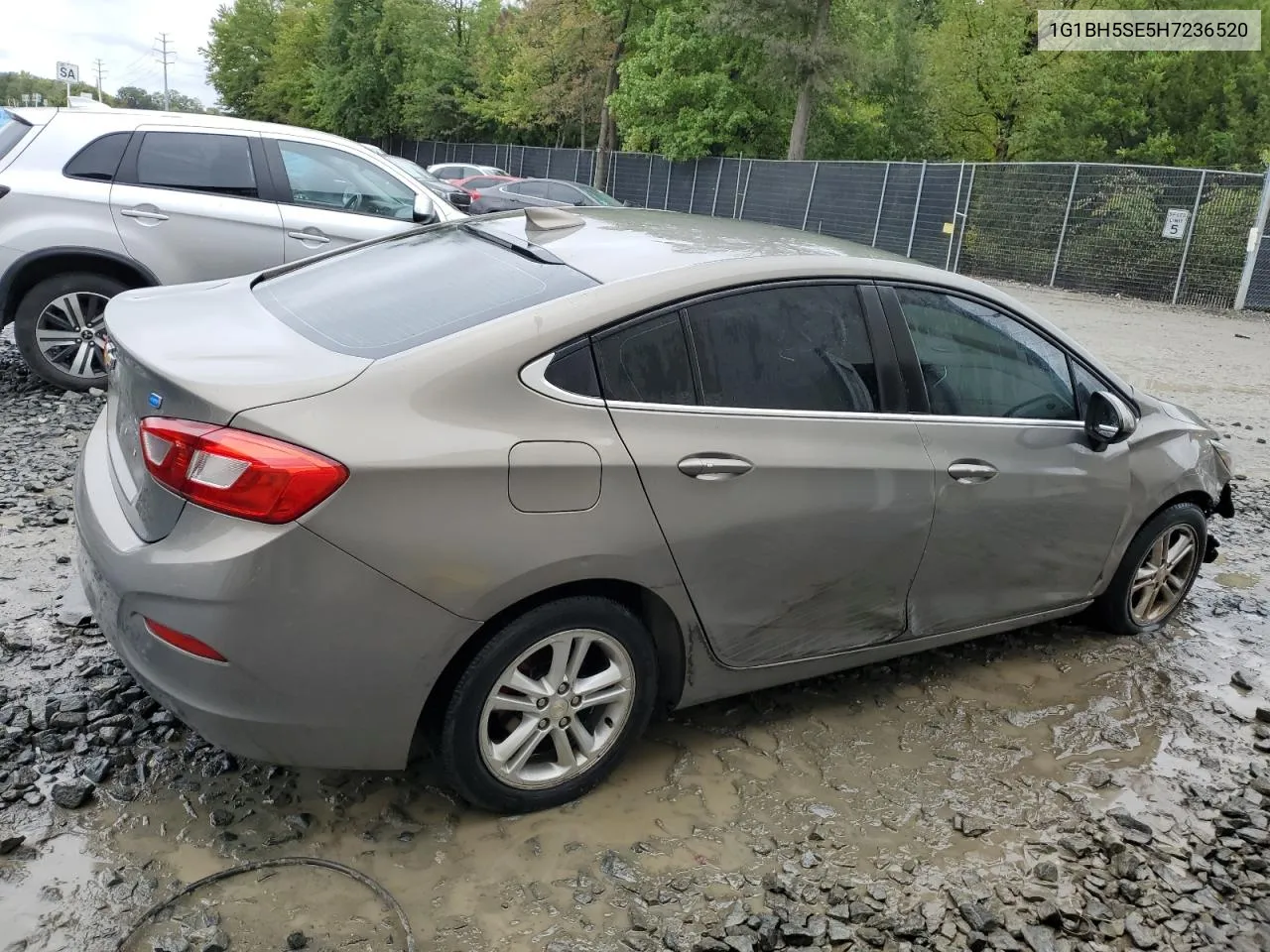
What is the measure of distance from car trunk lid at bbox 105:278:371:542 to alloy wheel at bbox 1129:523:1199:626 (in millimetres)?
3497

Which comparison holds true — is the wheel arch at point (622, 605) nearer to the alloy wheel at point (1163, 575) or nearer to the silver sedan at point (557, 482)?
the silver sedan at point (557, 482)

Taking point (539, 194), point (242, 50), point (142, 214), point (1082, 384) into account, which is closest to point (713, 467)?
point (1082, 384)

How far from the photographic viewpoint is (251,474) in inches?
94.7

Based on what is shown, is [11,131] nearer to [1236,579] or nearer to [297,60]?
[1236,579]

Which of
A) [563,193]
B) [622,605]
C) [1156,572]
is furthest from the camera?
[563,193]

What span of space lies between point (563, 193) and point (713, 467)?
2163cm

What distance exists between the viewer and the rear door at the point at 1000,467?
351cm

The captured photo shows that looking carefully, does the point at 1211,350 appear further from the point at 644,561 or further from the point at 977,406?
the point at 644,561

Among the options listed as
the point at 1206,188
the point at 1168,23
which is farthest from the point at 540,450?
the point at 1168,23

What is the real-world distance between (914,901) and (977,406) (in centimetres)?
167

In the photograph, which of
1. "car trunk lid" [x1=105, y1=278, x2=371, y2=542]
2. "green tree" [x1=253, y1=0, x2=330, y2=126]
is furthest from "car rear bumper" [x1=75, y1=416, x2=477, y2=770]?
"green tree" [x1=253, y1=0, x2=330, y2=126]

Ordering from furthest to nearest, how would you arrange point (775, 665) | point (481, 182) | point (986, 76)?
point (986, 76) < point (481, 182) < point (775, 665)

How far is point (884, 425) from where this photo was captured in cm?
334

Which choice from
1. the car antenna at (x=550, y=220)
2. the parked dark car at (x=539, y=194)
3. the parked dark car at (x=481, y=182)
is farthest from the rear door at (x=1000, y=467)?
the parked dark car at (x=481, y=182)
